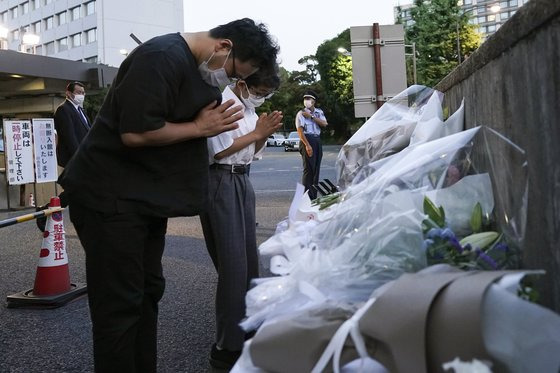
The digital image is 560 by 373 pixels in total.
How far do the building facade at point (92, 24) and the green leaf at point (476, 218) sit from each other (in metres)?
61.0

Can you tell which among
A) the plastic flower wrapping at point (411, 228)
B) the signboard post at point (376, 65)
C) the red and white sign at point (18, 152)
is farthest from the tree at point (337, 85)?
the plastic flower wrapping at point (411, 228)

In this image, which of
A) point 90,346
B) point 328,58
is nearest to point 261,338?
point 90,346

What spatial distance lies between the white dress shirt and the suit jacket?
13.3 ft

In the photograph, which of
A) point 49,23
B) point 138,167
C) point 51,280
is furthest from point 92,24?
point 138,167

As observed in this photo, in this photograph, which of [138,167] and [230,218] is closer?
[138,167]

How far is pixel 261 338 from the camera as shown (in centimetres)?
128

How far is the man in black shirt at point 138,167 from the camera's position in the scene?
2.03 meters

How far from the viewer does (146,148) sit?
2.10 meters

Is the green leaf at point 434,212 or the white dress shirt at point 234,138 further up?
the white dress shirt at point 234,138

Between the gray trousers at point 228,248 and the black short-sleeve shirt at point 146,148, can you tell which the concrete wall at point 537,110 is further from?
the gray trousers at point 228,248

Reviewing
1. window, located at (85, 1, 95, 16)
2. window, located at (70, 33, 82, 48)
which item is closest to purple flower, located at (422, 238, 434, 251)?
window, located at (85, 1, 95, 16)

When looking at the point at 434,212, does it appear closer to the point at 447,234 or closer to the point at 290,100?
the point at 447,234

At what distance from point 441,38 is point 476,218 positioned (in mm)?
37212

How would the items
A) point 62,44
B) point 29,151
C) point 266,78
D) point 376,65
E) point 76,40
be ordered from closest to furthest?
point 266,78, point 376,65, point 29,151, point 76,40, point 62,44
